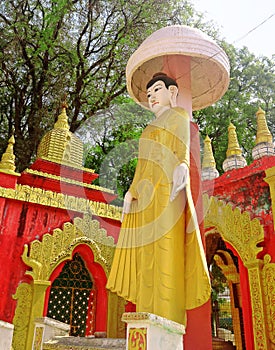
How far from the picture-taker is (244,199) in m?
5.89

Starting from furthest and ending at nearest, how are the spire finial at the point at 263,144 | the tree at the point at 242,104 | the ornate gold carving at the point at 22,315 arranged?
the tree at the point at 242,104 < the spire finial at the point at 263,144 < the ornate gold carving at the point at 22,315

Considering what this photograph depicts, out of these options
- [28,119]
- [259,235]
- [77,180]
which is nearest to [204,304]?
[259,235]

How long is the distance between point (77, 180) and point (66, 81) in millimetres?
6193

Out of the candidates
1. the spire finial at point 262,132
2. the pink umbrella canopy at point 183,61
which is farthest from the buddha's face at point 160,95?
the spire finial at point 262,132

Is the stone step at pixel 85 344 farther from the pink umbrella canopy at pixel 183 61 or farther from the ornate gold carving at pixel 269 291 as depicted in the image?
the pink umbrella canopy at pixel 183 61

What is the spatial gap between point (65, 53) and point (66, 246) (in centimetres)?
870

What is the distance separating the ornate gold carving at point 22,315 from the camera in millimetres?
5895

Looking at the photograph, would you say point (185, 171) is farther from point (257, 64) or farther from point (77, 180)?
point (257, 64)

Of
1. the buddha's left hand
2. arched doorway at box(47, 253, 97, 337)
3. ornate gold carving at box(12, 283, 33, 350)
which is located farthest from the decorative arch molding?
the buddha's left hand

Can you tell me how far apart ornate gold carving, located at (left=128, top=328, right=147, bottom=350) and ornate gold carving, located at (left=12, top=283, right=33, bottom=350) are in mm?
3706

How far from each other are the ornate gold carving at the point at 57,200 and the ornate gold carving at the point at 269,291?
11.0 feet

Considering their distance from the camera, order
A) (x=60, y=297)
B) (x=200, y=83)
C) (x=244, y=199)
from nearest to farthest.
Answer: (x=200, y=83) < (x=244, y=199) < (x=60, y=297)

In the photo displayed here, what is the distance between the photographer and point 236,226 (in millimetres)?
5723

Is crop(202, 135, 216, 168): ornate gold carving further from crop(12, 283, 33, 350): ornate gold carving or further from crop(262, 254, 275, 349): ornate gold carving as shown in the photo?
crop(12, 283, 33, 350): ornate gold carving
